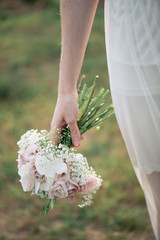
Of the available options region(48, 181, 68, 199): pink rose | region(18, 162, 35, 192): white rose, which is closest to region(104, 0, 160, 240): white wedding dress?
region(48, 181, 68, 199): pink rose

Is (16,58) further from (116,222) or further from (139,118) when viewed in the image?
(139,118)

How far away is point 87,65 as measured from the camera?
567 centimetres

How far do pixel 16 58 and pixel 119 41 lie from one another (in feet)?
16.7

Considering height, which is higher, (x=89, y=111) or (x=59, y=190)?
(x=89, y=111)

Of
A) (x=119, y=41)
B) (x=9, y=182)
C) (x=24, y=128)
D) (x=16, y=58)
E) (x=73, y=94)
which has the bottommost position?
(x=73, y=94)

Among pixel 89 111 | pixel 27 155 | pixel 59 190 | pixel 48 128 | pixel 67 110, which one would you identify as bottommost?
pixel 59 190

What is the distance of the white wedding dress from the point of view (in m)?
1.30

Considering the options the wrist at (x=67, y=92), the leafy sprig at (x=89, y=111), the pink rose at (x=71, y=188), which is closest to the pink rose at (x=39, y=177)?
the pink rose at (x=71, y=188)

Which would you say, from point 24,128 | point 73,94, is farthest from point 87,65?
point 73,94

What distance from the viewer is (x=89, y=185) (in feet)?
4.72
